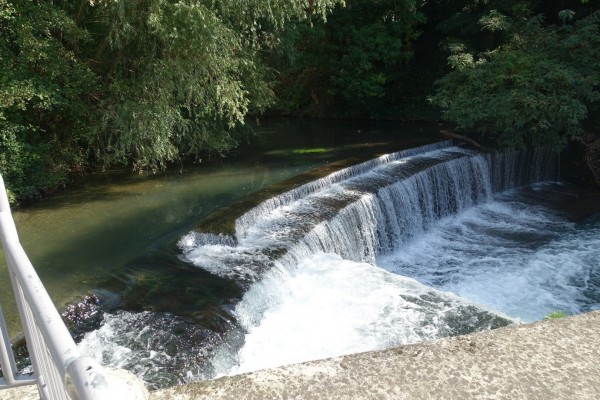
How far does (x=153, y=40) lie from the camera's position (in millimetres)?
9336

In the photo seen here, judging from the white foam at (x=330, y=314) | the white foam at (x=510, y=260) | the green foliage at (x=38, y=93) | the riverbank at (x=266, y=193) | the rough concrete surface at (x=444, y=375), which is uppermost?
the green foliage at (x=38, y=93)

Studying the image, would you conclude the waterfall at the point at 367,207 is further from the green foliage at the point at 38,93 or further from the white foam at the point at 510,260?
the green foliage at the point at 38,93

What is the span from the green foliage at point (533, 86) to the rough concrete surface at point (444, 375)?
9.94 meters

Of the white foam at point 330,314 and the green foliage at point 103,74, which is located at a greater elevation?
the green foliage at point 103,74

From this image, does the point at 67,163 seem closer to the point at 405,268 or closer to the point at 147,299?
the point at 147,299

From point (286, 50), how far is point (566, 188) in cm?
836

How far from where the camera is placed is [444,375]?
203cm

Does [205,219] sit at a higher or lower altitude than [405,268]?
higher

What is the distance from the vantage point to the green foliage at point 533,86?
36.1 ft

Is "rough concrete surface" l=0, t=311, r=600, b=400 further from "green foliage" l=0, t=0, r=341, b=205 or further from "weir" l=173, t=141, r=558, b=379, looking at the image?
"green foliage" l=0, t=0, r=341, b=205

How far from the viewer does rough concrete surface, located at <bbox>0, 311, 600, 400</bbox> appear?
1.94 metres

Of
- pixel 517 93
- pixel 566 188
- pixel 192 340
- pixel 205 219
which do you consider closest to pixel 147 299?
pixel 192 340

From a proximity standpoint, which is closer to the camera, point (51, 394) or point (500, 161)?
point (51, 394)

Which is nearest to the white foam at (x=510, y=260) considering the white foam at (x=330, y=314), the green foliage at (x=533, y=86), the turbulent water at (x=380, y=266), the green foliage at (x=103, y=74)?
the turbulent water at (x=380, y=266)
